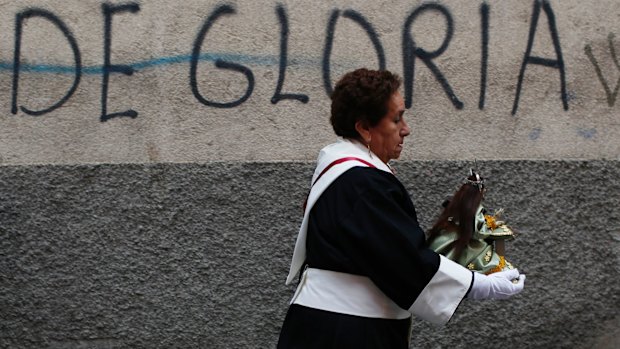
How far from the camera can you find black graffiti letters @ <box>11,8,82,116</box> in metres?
4.56

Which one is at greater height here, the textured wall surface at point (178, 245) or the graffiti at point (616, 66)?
the graffiti at point (616, 66)

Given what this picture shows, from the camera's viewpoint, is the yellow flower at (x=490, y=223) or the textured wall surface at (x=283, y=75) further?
the textured wall surface at (x=283, y=75)

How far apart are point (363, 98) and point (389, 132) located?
147 mm

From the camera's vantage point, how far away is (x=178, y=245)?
458 centimetres

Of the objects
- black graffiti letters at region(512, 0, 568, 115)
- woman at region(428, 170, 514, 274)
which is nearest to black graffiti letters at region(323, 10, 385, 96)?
black graffiti letters at region(512, 0, 568, 115)

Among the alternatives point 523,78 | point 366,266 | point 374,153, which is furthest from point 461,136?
point 366,266

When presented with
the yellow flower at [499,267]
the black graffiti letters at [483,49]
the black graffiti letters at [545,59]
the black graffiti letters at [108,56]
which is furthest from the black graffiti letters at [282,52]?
the yellow flower at [499,267]

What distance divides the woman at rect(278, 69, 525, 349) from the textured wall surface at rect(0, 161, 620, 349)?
153 centimetres

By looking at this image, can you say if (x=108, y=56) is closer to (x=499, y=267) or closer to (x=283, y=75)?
(x=283, y=75)

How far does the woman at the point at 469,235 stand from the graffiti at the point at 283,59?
1725 millimetres

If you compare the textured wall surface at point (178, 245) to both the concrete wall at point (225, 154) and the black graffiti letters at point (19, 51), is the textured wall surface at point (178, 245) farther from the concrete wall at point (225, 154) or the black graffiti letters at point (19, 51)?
the black graffiti letters at point (19, 51)

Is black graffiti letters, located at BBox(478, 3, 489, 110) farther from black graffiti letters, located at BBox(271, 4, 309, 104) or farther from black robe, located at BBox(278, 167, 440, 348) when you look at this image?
black robe, located at BBox(278, 167, 440, 348)

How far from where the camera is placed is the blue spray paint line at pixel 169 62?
15.0 feet

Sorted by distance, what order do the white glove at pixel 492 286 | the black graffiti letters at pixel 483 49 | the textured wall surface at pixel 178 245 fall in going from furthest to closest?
1. the black graffiti letters at pixel 483 49
2. the textured wall surface at pixel 178 245
3. the white glove at pixel 492 286
